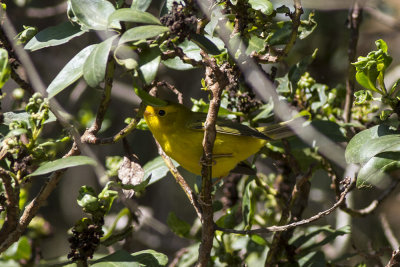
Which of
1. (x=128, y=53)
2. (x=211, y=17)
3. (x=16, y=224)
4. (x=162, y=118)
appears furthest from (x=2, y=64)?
(x=162, y=118)

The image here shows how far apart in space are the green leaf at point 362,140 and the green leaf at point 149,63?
31.4 inches

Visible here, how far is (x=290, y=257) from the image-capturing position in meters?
2.82

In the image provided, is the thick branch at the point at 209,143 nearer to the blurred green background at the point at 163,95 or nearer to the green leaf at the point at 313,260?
the green leaf at the point at 313,260

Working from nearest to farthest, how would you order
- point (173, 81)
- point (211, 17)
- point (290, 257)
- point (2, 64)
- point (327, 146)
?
point (2, 64) < point (211, 17) < point (290, 257) < point (327, 146) < point (173, 81)

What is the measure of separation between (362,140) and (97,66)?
1029 millimetres

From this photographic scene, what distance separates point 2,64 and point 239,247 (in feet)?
5.78

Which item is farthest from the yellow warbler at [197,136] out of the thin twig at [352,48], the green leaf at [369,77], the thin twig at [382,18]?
the thin twig at [382,18]

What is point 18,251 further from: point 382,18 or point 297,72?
point 382,18

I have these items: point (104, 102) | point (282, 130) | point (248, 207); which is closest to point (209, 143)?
point (104, 102)

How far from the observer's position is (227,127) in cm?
296

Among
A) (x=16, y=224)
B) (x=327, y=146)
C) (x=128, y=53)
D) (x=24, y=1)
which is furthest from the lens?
(x=24, y=1)

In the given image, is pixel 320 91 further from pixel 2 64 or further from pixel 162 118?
pixel 2 64

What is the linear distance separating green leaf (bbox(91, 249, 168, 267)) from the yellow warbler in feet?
2.25

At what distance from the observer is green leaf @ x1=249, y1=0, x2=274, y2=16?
78.4 inches
